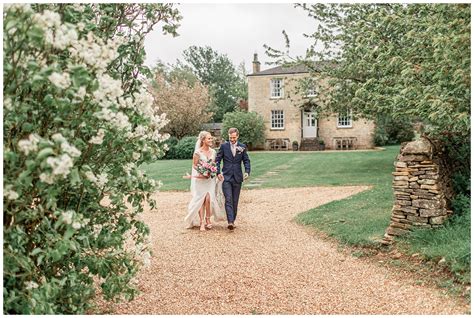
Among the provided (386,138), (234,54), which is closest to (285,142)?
(386,138)

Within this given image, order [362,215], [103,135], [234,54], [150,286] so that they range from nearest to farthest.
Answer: [103,135]
[150,286]
[362,215]
[234,54]

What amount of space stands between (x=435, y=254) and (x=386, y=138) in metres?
28.9

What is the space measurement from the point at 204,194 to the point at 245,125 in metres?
23.6

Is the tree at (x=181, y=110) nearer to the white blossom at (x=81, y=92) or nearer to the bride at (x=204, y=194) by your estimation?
the bride at (x=204, y=194)

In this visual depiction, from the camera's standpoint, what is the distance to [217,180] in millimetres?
9055

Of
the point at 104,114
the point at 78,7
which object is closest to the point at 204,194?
the point at 78,7

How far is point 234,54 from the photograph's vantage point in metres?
59.7

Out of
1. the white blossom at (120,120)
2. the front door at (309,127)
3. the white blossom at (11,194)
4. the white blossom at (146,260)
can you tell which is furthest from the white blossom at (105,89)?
the front door at (309,127)

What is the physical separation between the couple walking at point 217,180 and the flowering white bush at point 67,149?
13.3 feet

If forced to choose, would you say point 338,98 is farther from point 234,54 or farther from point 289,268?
point 234,54

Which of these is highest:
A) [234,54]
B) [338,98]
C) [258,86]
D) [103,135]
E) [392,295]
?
[234,54]

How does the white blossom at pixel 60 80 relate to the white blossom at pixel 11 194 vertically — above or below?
above

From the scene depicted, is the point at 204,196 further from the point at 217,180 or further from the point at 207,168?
the point at 207,168

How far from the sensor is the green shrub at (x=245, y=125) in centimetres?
Answer: 3192
